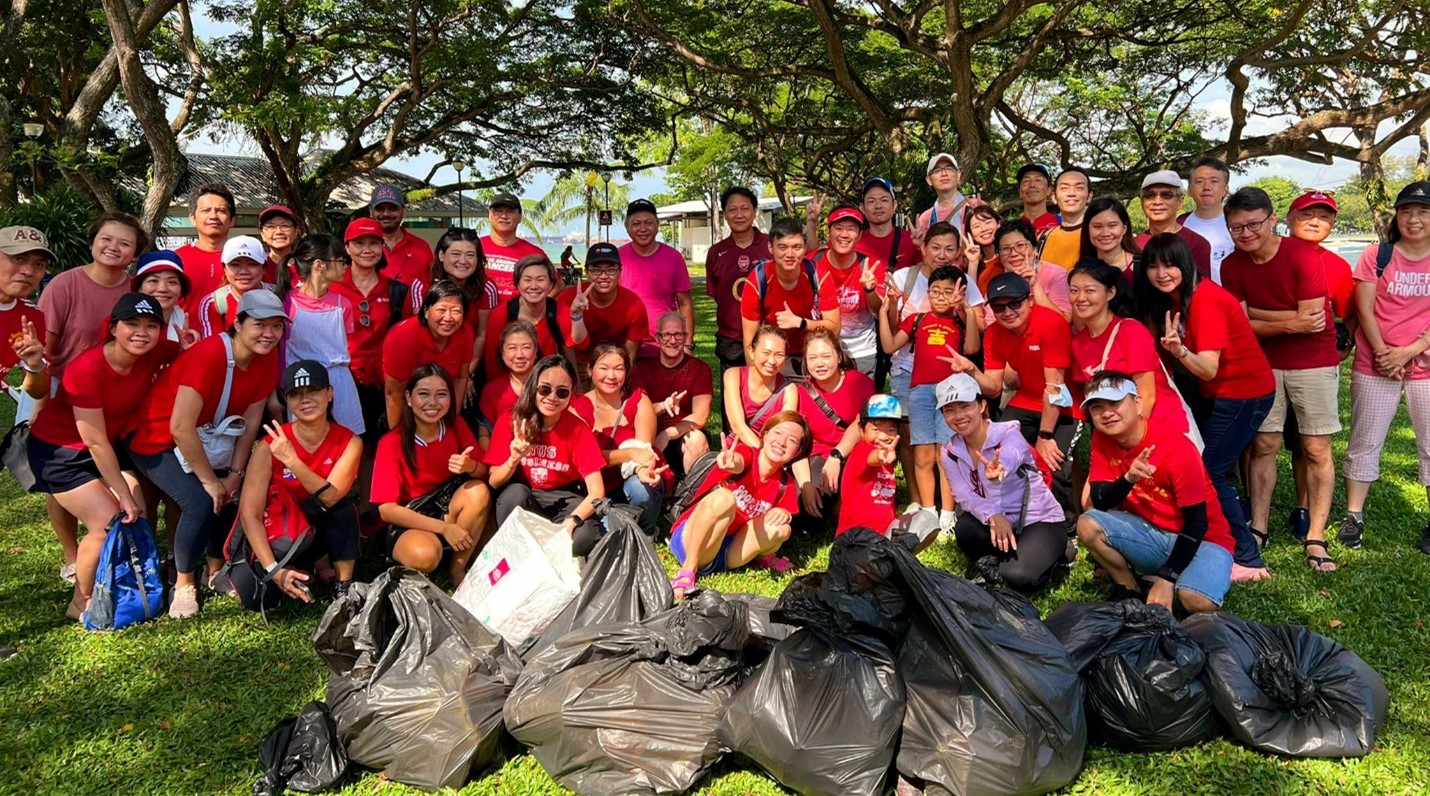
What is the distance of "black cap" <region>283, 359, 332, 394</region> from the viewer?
397 centimetres

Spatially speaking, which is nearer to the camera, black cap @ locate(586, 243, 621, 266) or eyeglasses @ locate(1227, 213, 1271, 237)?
eyeglasses @ locate(1227, 213, 1271, 237)

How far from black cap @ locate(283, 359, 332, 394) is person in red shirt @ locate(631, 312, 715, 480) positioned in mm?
1806

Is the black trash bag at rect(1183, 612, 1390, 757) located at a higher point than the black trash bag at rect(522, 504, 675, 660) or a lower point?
lower

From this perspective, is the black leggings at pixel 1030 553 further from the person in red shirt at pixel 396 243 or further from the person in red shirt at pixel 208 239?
the person in red shirt at pixel 208 239

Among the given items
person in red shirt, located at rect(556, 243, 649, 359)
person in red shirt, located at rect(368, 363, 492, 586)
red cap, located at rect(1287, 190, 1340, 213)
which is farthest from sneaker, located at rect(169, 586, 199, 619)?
red cap, located at rect(1287, 190, 1340, 213)

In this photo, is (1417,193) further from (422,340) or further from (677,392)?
(422,340)

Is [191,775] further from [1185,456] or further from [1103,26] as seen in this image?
[1103,26]

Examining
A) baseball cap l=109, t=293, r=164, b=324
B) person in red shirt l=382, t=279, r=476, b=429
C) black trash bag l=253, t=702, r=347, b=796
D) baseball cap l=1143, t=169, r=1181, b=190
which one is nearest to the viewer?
black trash bag l=253, t=702, r=347, b=796

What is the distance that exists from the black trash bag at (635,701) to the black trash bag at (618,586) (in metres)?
0.33

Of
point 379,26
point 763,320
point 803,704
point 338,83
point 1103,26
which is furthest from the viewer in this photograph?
point 338,83

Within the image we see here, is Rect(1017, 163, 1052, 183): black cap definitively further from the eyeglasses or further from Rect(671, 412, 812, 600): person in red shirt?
Rect(671, 412, 812, 600): person in red shirt

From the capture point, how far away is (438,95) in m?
16.7

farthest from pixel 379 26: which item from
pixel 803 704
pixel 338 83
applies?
pixel 803 704

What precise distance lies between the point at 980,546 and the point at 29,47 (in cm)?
1621
